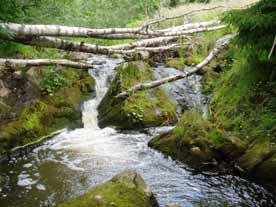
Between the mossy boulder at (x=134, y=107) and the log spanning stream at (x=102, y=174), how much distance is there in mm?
303

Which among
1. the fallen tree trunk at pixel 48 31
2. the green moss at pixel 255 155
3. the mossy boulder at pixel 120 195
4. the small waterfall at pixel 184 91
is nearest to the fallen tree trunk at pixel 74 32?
the fallen tree trunk at pixel 48 31

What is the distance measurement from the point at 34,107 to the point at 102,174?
3025mm

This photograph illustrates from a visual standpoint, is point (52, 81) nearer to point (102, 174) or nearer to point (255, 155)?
point (102, 174)

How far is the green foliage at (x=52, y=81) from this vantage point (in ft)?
35.4

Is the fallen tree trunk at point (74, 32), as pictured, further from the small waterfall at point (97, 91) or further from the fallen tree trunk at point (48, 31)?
the small waterfall at point (97, 91)

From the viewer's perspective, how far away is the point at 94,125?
35.6ft

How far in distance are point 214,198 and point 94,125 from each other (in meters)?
4.84

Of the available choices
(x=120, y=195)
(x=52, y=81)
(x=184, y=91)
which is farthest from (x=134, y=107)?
(x=120, y=195)

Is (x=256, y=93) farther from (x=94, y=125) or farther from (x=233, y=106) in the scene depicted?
(x=94, y=125)

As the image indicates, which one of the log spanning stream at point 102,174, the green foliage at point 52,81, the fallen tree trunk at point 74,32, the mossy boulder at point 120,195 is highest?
the fallen tree trunk at point 74,32

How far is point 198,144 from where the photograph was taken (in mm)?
7785

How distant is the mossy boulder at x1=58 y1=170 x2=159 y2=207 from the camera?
5.44 m

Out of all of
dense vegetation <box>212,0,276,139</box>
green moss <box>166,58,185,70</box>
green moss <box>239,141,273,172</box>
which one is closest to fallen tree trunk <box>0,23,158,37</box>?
dense vegetation <box>212,0,276,139</box>

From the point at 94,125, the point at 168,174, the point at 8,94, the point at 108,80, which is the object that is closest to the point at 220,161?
the point at 168,174
